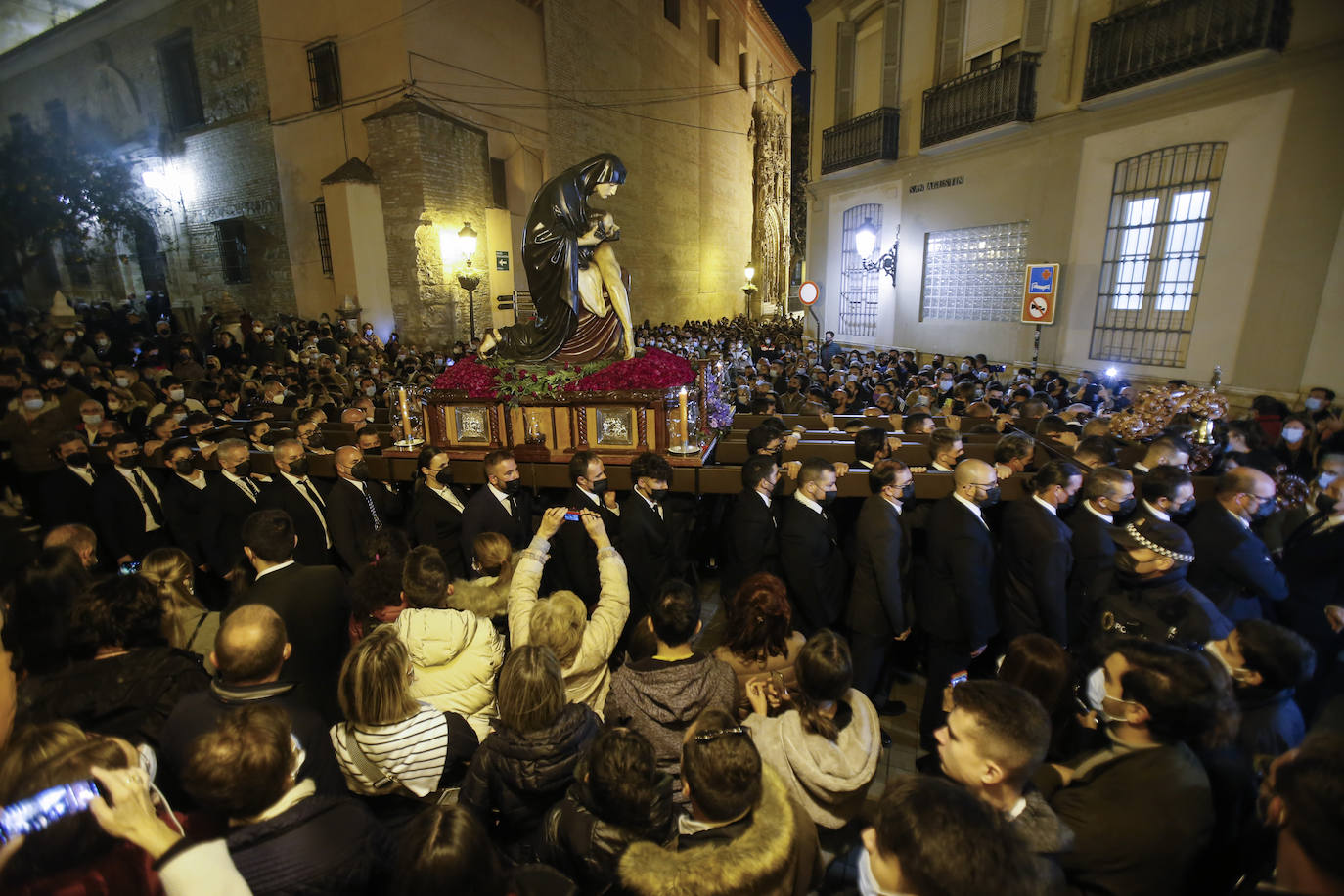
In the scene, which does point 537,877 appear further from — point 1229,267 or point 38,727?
point 1229,267

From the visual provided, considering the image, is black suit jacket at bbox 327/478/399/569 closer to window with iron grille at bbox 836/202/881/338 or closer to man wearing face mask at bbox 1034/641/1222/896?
man wearing face mask at bbox 1034/641/1222/896

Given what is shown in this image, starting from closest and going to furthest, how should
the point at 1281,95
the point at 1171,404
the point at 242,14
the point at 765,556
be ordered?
1. the point at 765,556
2. the point at 1171,404
3. the point at 1281,95
4. the point at 242,14

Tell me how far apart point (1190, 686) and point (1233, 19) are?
37.3ft

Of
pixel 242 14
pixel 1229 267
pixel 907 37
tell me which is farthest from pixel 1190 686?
pixel 242 14

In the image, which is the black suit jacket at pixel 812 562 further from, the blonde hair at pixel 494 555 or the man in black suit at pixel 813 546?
the blonde hair at pixel 494 555

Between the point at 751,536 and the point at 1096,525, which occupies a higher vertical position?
the point at 1096,525

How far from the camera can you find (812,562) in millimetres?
4113

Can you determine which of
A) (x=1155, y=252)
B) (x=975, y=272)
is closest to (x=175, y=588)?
(x=1155, y=252)

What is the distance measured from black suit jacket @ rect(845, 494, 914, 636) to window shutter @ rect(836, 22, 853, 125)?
16.7 metres

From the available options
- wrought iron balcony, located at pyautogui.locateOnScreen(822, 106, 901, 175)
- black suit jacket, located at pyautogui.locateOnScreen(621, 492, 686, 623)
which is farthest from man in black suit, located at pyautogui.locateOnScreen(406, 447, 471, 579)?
wrought iron balcony, located at pyautogui.locateOnScreen(822, 106, 901, 175)

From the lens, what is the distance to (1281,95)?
8695mm

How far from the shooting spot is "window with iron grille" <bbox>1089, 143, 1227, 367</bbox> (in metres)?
9.91

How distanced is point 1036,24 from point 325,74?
1652cm

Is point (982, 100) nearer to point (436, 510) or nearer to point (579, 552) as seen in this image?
point (579, 552)
